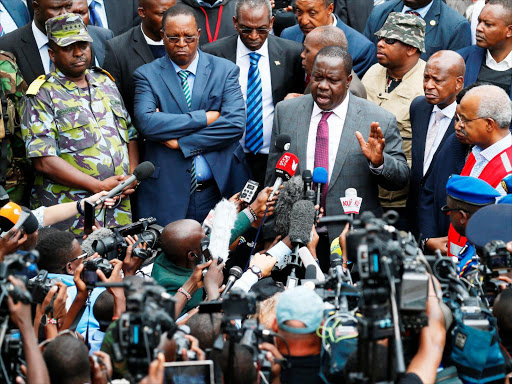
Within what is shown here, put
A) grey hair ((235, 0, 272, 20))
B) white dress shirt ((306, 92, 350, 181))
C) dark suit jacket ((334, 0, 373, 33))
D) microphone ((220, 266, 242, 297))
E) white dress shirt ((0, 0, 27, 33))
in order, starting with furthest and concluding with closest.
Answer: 1. dark suit jacket ((334, 0, 373, 33))
2. white dress shirt ((0, 0, 27, 33))
3. grey hair ((235, 0, 272, 20))
4. white dress shirt ((306, 92, 350, 181))
5. microphone ((220, 266, 242, 297))

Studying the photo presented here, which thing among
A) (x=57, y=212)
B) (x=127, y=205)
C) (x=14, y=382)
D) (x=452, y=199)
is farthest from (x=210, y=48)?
(x=14, y=382)

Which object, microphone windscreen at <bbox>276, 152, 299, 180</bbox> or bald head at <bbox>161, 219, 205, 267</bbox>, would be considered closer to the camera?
bald head at <bbox>161, 219, 205, 267</bbox>

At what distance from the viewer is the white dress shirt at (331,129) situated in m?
8.11

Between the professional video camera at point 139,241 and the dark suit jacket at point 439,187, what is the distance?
2.47 meters

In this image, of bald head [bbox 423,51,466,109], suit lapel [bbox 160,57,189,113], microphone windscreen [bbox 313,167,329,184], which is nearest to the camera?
microphone windscreen [bbox 313,167,329,184]

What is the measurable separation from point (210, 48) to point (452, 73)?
2.53 metres

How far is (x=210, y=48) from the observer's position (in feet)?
30.6

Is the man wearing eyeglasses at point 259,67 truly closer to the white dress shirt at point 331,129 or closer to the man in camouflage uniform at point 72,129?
the white dress shirt at point 331,129

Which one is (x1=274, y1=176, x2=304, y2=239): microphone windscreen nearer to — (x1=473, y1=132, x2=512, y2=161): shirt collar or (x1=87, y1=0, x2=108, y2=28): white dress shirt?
(x1=473, y1=132, x2=512, y2=161): shirt collar

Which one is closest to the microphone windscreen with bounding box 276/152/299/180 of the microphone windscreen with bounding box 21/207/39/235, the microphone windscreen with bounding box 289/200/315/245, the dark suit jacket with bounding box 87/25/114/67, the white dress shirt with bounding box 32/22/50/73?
the microphone windscreen with bounding box 289/200/315/245

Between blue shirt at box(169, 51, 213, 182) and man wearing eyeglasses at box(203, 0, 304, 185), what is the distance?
0.65m

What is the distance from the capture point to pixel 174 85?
857 cm

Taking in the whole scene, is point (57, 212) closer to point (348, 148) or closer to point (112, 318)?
point (112, 318)

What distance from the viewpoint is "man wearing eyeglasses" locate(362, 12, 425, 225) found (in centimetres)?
878
